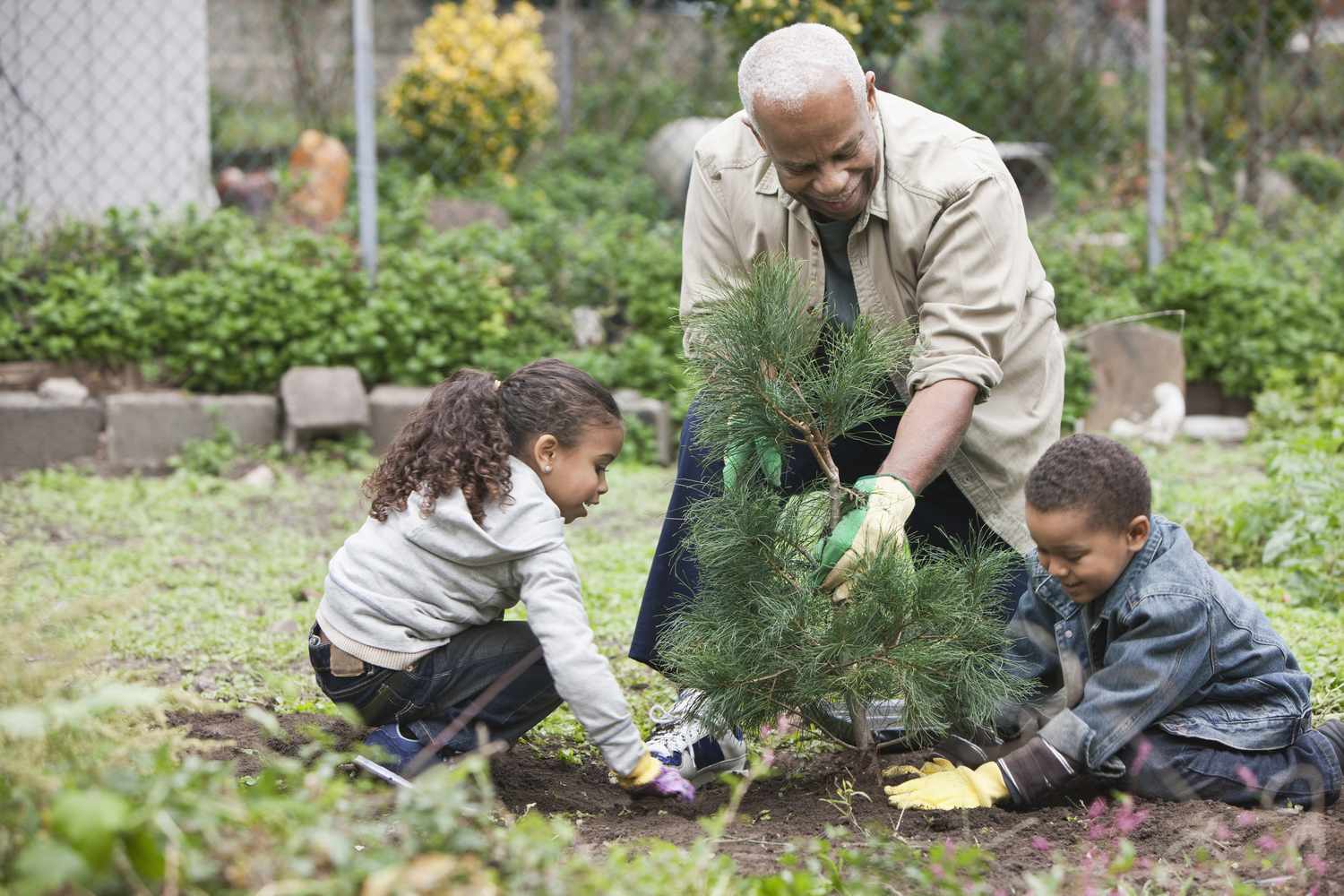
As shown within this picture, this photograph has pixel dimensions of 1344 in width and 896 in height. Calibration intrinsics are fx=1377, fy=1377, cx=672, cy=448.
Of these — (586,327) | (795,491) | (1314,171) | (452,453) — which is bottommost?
(586,327)

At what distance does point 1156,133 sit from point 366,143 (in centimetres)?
405

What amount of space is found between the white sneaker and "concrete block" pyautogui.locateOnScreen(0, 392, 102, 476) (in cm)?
395

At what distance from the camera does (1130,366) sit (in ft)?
A: 22.6

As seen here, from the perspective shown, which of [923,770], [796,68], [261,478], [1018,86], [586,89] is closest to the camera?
[796,68]

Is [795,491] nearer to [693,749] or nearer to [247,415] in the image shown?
[693,749]

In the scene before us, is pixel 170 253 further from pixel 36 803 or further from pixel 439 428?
pixel 36 803

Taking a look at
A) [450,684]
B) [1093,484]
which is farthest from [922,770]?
[450,684]

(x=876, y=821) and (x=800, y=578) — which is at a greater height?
(x=800, y=578)

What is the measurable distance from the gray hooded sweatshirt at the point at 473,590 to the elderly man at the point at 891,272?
10.4 inches

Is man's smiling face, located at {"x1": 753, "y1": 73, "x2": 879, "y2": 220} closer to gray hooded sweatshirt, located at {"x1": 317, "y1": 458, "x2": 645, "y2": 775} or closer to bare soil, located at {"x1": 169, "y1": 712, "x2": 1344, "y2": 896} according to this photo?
gray hooded sweatshirt, located at {"x1": 317, "y1": 458, "x2": 645, "y2": 775}

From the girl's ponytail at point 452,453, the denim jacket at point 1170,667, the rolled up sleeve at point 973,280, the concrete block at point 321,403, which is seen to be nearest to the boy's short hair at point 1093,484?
the denim jacket at point 1170,667

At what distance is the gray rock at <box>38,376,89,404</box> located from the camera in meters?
6.04

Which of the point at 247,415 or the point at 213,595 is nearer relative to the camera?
the point at 213,595

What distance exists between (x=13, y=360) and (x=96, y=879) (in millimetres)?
5407
